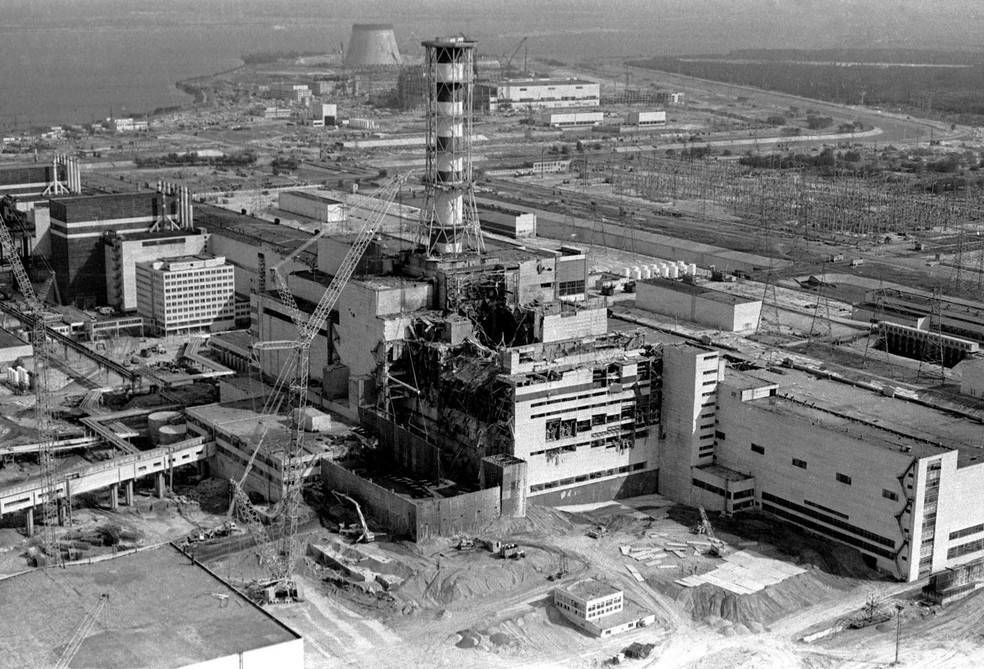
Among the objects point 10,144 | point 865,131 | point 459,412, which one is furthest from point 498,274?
point 865,131

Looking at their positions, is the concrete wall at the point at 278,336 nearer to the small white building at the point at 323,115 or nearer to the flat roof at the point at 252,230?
Result: the flat roof at the point at 252,230

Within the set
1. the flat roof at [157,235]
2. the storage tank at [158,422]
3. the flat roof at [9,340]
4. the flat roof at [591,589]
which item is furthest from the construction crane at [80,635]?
the flat roof at [157,235]

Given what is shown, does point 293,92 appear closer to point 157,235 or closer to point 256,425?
point 157,235

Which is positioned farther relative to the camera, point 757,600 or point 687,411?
point 687,411

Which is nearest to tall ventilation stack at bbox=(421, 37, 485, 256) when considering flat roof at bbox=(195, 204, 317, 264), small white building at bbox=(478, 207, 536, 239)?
flat roof at bbox=(195, 204, 317, 264)

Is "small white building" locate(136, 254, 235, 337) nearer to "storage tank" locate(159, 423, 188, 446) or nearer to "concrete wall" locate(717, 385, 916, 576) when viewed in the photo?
"storage tank" locate(159, 423, 188, 446)

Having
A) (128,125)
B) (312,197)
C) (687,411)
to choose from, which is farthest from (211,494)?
(128,125)
